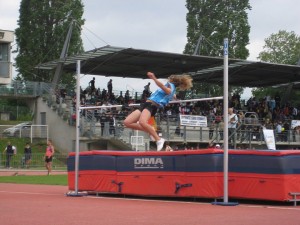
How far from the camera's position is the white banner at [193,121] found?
109 ft

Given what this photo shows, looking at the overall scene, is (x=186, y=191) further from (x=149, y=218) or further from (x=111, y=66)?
(x=111, y=66)

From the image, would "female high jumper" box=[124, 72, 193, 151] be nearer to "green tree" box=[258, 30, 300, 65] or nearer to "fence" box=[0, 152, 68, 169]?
"fence" box=[0, 152, 68, 169]

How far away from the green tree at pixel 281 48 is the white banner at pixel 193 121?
4607cm

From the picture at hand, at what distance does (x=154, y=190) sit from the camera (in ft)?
39.9

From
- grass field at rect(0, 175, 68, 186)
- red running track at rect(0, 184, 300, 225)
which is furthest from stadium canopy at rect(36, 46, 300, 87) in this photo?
red running track at rect(0, 184, 300, 225)

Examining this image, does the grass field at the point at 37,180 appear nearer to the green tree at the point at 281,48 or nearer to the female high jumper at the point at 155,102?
the female high jumper at the point at 155,102

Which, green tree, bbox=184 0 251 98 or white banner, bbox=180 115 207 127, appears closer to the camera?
white banner, bbox=180 115 207 127

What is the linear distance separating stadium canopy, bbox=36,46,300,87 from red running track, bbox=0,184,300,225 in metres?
22.6

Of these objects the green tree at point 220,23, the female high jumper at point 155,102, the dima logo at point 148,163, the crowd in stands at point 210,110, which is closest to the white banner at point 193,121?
the crowd in stands at point 210,110

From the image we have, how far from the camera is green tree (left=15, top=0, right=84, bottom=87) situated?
176 ft

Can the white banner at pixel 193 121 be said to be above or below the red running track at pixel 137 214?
above

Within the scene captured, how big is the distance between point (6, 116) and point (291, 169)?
56.0 metres

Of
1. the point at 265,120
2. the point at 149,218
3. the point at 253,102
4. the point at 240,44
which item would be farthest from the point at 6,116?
the point at 149,218

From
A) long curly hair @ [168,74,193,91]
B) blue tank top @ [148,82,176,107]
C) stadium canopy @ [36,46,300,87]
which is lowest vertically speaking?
blue tank top @ [148,82,176,107]
